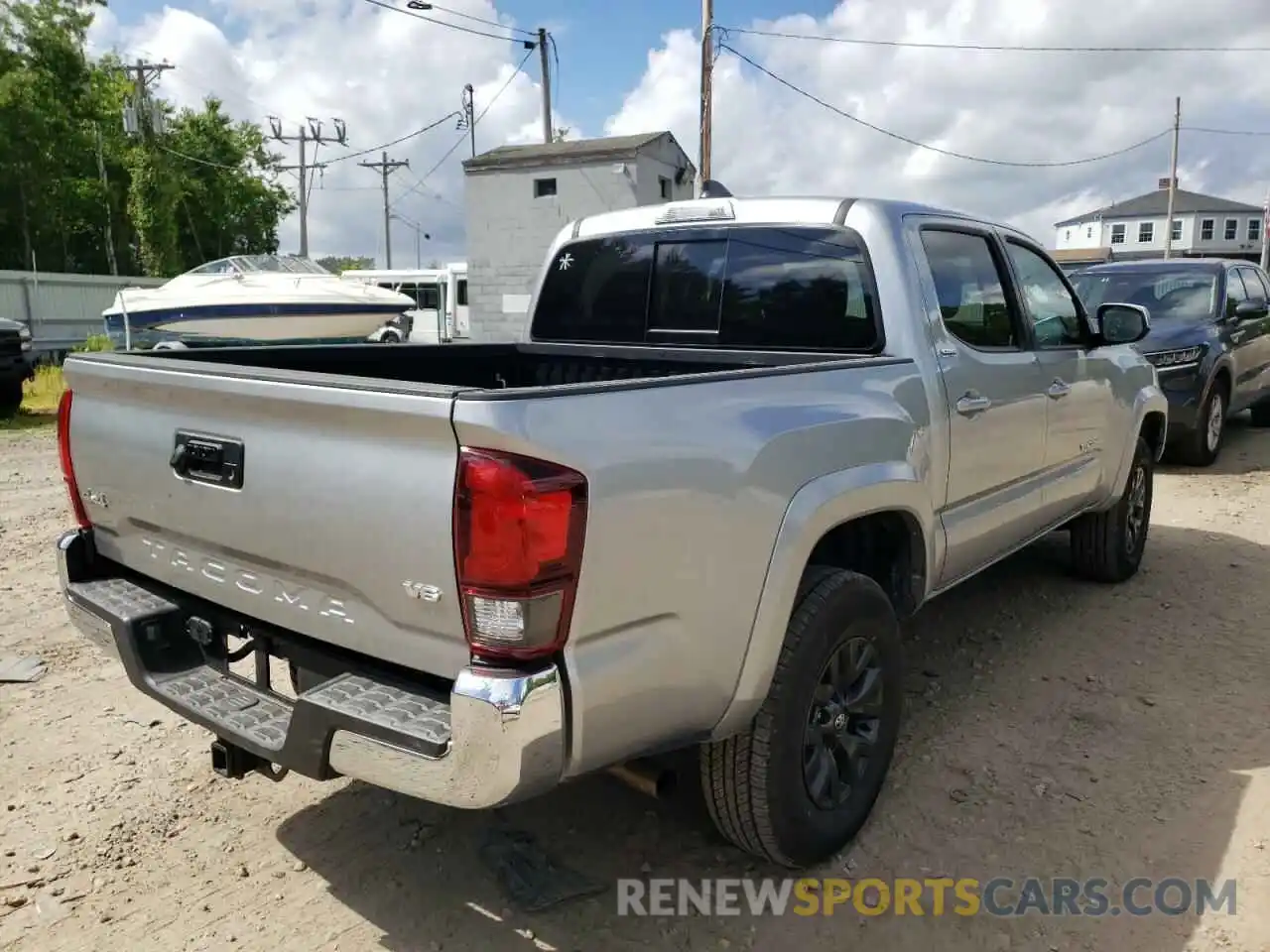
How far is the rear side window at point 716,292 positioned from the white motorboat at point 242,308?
11642mm

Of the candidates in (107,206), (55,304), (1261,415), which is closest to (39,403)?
(55,304)

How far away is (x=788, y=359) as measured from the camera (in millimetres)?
3457

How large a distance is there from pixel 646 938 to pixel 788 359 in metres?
1.96

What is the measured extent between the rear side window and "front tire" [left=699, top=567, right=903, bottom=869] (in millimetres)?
1028

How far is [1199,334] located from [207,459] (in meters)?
8.69

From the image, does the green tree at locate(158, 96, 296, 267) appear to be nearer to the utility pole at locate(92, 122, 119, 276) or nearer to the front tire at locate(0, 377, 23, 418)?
the utility pole at locate(92, 122, 119, 276)

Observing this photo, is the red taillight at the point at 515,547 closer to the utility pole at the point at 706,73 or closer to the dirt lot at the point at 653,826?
the dirt lot at the point at 653,826

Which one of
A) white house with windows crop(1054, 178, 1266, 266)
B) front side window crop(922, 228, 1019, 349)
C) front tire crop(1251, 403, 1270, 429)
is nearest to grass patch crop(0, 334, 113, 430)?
front side window crop(922, 228, 1019, 349)

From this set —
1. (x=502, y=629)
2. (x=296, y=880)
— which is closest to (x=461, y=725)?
(x=502, y=629)

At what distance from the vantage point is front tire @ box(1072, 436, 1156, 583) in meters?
5.17

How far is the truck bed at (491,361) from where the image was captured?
343 centimetres

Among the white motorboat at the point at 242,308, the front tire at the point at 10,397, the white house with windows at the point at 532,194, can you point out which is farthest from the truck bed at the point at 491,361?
the white house with windows at the point at 532,194

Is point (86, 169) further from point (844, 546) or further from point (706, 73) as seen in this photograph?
point (844, 546)

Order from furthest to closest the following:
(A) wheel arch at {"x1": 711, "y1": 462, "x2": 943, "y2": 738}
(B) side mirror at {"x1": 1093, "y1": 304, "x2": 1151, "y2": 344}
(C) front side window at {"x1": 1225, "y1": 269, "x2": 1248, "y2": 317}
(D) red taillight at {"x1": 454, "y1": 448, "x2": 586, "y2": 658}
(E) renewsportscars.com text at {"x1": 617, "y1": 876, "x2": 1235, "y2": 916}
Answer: (C) front side window at {"x1": 1225, "y1": 269, "x2": 1248, "y2": 317} → (B) side mirror at {"x1": 1093, "y1": 304, "x2": 1151, "y2": 344} → (E) renewsportscars.com text at {"x1": 617, "y1": 876, "x2": 1235, "y2": 916} → (A) wheel arch at {"x1": 711, "y1": 462, "x2": 943, "y2": 738} → (D) red taillight at {"x1": 454, "y1": 448, "x2": 586, "y2": 658}
